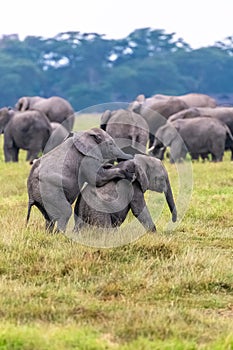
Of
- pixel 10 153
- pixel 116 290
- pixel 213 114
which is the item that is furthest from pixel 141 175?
pixel 213 114

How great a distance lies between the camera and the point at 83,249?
7242 millimetres

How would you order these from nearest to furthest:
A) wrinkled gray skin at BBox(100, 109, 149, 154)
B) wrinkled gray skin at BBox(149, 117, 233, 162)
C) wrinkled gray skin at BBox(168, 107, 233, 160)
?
wrinkled gray skin at BBox(100, 109, 149, 154) → wrinkled gray skin at BBox(149, 117, 233, 162) → wrinkled gray skin at BBox(168, 107, 233, 160)

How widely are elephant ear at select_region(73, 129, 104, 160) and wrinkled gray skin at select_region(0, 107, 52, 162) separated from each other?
12.0 m

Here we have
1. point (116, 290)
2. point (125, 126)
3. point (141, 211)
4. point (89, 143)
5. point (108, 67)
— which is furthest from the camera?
point (108, 67)

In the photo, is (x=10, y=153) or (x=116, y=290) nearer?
(x=116, y=290)

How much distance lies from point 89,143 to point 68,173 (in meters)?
0.35

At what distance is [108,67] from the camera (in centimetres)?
7288

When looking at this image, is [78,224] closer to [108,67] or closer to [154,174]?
[154,174]

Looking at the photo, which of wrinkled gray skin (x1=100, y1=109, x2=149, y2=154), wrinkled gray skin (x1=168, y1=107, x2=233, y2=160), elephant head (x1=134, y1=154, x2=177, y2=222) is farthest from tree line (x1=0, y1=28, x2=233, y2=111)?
elephant head (x1=134, y1=154, x2=177, y2=222)

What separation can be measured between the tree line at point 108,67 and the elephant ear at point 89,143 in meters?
57.8

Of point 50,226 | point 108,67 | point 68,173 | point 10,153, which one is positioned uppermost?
point 68,173

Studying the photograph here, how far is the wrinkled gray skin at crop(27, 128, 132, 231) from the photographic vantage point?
8.04 m

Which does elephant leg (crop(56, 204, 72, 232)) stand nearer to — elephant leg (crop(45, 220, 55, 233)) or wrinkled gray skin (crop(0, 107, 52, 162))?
elephant leg (crop(45, 220, 55, 233))

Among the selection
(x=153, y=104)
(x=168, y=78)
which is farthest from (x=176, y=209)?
(x=168, y=78)
